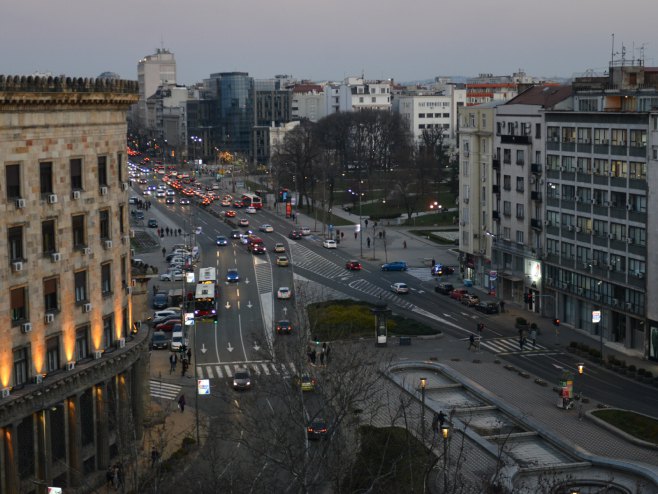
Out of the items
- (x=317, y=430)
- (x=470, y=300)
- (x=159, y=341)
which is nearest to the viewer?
(x=317, y=430)

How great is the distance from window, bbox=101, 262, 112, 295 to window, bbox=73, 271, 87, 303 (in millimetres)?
1491

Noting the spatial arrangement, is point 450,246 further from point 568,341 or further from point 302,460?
point 302,460

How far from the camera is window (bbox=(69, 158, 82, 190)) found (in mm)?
47969

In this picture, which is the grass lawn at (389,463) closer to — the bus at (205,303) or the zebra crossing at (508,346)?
the zebra crossing at (508,346)

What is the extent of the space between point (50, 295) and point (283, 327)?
31073 mm

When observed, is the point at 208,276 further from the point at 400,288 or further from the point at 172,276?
the point at 400,288

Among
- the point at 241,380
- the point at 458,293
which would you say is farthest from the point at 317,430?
the point at 458,293

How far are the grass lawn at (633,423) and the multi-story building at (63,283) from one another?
23.4 m

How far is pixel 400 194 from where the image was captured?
151 m

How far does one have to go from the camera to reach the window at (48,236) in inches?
1804

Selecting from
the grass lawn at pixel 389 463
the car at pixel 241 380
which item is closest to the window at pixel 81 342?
the grass lawn at pixel 389 463

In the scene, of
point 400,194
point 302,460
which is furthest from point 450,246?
point 302,460

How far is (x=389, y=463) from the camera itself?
143ft

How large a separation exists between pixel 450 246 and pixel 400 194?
31.6 m
